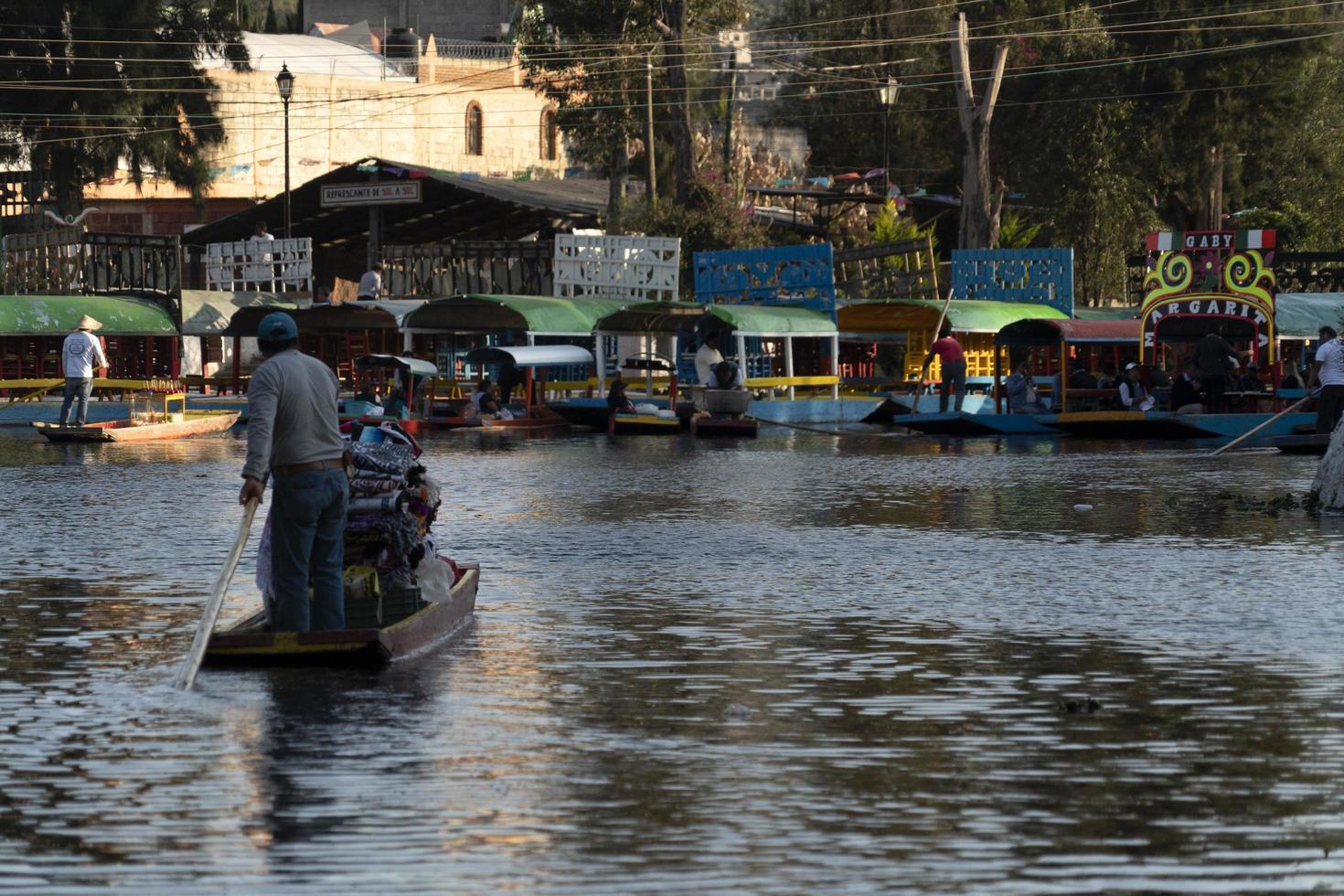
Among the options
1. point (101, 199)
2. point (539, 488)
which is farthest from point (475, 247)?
point (539, 488)

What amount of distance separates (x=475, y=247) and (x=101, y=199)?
19835mm

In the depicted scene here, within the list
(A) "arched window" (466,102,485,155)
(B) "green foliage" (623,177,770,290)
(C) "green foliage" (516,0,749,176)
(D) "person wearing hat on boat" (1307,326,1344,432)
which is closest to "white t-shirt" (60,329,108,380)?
(D) "person wearing hat on boat" (1307,326,1344,432)

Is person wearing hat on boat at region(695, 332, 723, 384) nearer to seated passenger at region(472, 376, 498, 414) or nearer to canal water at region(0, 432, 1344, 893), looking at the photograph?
seated passenger at region(472, 376, 498, 414)

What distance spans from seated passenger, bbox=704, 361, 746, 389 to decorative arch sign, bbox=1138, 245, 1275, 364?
6873mm

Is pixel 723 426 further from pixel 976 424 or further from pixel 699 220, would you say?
pixel 699 220

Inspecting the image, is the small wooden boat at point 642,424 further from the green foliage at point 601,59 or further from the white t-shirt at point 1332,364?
the green foliage at point 601,59

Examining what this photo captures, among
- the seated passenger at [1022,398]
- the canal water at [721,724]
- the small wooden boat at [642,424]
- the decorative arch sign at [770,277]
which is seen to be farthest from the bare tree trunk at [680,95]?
the canal water at [721,724]

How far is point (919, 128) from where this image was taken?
67312 millimetres

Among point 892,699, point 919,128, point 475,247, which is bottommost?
point 892,699

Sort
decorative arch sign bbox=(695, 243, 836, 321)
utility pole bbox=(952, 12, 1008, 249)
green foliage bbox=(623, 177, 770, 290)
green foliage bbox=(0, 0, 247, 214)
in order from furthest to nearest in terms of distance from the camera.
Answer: green foliage bbox=(0, 0, 247, 214) < green foliage bbox=(623, 177, 770, 290) < utility pole bbox=(952, 12, 1008, 249) < decorative arch sign bbox=(695, 243, 836, 321)

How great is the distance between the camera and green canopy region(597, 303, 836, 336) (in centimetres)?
3831

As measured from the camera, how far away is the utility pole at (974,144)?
4491 cm

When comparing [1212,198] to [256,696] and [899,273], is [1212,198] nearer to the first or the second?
[899,273]

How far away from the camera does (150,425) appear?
33938 mm
